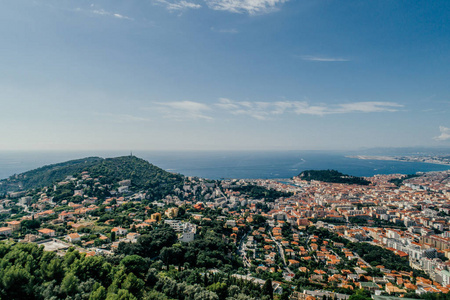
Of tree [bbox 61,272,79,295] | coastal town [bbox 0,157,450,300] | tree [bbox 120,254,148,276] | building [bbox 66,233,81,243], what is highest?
tree [bbox 61,272,79,295]

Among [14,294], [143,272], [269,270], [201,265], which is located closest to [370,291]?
[269,270]

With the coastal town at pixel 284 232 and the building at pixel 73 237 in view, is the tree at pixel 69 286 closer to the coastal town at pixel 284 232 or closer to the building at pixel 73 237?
the coastal town at pixel 284 232

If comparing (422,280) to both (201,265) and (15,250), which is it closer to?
(201,265)

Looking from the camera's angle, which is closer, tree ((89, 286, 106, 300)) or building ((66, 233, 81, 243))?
tree ((89, 286, 106, 300))

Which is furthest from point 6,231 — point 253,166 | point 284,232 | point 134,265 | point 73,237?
point 253,166

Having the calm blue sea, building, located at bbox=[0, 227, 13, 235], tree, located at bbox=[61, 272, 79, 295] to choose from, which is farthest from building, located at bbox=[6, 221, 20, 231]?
the calm blue sea

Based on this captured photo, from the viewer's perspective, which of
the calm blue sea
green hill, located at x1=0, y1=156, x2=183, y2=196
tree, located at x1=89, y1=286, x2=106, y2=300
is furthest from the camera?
the calm blue sea

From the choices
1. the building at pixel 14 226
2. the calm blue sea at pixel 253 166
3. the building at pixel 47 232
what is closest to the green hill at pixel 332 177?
the calm blue sea at pixel 253 166

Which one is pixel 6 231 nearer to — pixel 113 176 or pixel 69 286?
pixel 69 286

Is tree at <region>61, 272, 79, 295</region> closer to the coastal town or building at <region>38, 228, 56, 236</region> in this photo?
the coastal town
